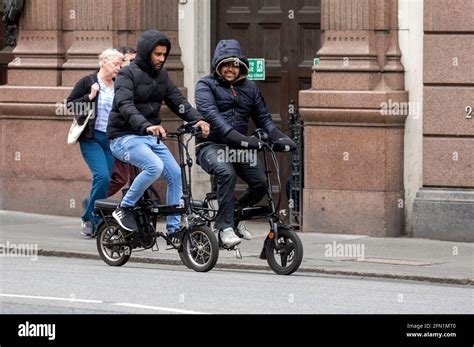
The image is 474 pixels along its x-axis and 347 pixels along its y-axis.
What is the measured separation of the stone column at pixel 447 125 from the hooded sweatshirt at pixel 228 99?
3340 millimetres

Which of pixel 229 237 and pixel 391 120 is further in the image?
pixel 391 120

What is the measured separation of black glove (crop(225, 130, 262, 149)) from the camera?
13.2m

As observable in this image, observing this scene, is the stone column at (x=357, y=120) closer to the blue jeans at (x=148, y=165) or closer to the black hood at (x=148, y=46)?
the blue jeans at (x=148, y=165)

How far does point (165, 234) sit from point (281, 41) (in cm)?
495

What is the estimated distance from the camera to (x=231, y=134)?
13.3 metres

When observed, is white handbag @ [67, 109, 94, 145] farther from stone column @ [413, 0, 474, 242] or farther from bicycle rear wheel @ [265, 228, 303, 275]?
stone column @ [413, 0, 474, 242]

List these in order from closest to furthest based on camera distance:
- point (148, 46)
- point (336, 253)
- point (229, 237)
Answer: point (229, 237), point (148, 46), point (336, 253)

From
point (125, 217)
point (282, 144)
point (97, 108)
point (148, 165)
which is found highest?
point (97, 108)

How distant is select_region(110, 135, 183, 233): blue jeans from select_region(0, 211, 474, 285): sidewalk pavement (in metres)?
1.11

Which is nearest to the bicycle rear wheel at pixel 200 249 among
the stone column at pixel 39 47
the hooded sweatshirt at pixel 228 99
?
the hooded sweatshirt at pixel 228 99

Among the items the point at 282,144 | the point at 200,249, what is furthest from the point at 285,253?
the point at 282,144

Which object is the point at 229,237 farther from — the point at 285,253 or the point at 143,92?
the point at 143,92

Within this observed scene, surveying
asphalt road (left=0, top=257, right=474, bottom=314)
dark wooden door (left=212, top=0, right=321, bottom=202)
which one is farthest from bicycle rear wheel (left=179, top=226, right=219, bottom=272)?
dark wooden door (left=212, top=0, right=321, bottom=202)
